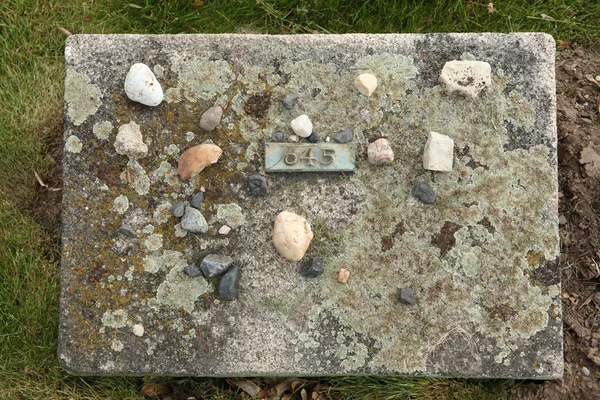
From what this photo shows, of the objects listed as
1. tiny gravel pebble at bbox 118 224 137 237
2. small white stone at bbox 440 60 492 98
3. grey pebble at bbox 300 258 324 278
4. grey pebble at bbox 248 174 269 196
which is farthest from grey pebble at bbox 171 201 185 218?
small white stone at bbox 440 60 492 98

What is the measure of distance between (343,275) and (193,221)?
2.08 feet

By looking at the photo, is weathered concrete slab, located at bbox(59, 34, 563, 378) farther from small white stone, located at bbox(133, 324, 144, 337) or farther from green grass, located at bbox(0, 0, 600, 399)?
green grass, located at bbox(0, 0, 600, 399)

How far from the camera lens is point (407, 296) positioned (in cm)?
224

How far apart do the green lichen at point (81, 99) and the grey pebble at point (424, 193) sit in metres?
1.34

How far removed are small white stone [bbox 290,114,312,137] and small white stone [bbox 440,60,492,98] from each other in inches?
22.8

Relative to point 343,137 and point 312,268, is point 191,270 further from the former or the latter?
point 343,137

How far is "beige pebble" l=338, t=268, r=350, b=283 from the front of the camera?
2248mm

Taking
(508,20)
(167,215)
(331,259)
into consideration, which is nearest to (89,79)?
(167,215)

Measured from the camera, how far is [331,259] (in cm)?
227

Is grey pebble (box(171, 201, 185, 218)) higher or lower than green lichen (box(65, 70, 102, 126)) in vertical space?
lower

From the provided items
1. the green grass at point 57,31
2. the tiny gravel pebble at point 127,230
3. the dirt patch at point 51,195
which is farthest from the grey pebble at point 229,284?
the dirt patch at point 51,195

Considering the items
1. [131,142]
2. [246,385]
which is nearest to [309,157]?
[131,142]

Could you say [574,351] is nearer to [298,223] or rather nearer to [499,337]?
[499,337]

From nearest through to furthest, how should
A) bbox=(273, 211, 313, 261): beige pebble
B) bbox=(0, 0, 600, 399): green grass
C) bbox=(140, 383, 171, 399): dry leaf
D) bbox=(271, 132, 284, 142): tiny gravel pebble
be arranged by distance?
bbox=(273, 211, 313, 261): beige pebble → bbox=(271, 132, 284, 142): tiny gravel pebble → bbox=(140, 383, 171, 399): dry leaf → bbox=(0, 0, 600, 399): green grass
